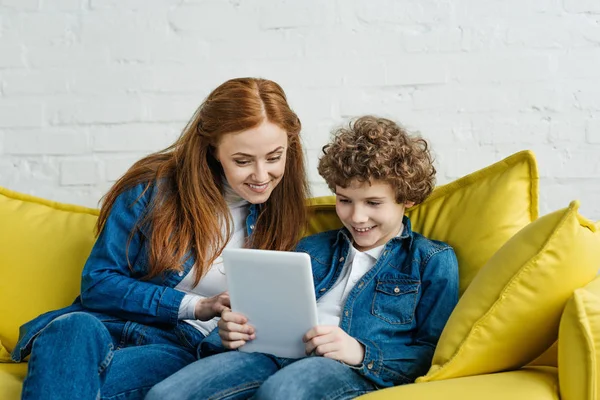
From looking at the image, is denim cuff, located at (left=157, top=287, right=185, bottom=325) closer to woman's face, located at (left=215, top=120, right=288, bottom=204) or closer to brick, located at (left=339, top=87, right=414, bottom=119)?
woman's face, located at (left=215, top=120, right=288, bottom=204)

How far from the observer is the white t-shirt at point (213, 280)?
190cm

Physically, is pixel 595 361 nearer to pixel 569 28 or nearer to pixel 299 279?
pixel 299 279

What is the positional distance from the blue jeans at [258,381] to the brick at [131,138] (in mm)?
1106

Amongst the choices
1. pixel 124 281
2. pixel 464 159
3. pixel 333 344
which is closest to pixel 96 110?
pixel 124 281

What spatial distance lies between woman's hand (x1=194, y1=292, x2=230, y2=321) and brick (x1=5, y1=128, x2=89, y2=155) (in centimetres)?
103

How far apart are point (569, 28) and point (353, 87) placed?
66 cm

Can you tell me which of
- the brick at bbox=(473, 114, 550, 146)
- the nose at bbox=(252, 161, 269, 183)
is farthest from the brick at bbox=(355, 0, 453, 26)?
the nose at bbox=(252, 161, 269, 183)

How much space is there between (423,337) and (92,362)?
Answer: 2.28 ft

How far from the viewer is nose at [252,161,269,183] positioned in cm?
192

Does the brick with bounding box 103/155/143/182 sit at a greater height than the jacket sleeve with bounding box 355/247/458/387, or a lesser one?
greater

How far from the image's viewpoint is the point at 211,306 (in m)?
1.85

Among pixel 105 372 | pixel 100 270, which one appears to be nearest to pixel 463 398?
pixel 105 372

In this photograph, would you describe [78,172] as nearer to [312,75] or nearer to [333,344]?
[312,75]

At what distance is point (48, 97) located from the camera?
2719 mm
